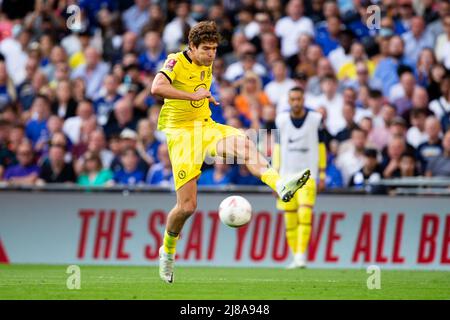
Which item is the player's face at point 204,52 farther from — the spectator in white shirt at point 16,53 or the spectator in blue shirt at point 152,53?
the spectator in white shirt at point 16,53

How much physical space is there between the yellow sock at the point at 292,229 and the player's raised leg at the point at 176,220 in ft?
14.6

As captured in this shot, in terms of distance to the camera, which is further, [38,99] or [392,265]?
[38,99]

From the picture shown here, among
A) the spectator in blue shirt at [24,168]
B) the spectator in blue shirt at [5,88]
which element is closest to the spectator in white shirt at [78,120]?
the spectator in blue shirt at [24,168]

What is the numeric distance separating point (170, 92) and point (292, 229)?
18.3 feet

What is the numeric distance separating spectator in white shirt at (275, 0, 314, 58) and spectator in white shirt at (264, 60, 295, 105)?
99cm

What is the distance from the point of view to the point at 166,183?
→ 774 inches

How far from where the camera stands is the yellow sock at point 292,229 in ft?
58.5

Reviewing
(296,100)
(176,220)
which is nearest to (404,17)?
(296,100)

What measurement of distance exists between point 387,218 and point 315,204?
1.20 metres

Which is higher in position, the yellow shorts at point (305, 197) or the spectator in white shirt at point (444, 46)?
the spectator in white shirt at point (444, 46)

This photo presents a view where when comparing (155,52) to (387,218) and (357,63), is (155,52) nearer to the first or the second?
(357,63)

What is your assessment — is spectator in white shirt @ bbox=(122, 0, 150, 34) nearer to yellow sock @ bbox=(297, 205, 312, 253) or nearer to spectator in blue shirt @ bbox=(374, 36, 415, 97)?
spectator in blue shirt @ bbox=(374, 36, 415, 97)

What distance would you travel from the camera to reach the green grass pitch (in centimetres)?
1202
